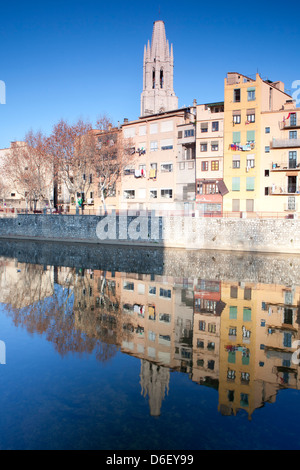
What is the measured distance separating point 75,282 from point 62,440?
15.3 m

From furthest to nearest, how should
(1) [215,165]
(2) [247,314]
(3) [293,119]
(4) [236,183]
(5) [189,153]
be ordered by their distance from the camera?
(5) [189,153], (1) [215,165], (4) [236,183], (3) [293,119], (2) [247,314]

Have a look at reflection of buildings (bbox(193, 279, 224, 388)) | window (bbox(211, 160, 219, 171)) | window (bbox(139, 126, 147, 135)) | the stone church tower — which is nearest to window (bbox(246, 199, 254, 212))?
window (bbox(211, 160, 219, 171))

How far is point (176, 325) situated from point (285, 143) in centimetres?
3153

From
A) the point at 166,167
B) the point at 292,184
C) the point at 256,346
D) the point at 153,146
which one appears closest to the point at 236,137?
the point at 292,184

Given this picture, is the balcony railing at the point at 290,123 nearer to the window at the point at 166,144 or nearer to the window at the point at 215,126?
the window at the point at 215,126

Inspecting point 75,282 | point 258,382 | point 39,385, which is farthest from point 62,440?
point 75,282

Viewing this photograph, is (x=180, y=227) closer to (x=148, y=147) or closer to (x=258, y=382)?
(x=148, y=147)

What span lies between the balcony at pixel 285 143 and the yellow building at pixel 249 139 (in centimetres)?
91

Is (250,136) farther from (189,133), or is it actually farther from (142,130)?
(142,130)

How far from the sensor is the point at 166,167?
50.0 m

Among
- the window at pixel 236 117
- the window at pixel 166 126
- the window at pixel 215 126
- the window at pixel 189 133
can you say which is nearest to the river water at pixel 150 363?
the window at pixel 236 117

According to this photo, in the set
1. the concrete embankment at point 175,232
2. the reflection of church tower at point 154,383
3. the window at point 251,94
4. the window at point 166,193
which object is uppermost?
the window at point 251,94

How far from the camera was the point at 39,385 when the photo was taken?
30.8ft

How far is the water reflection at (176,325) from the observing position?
980 cm
